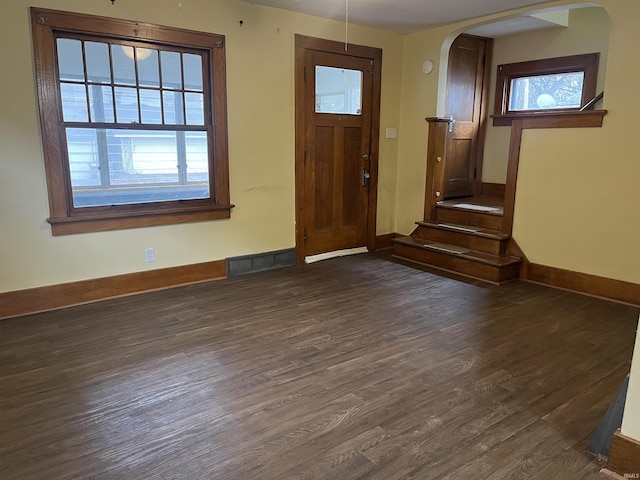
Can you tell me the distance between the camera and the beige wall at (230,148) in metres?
3.41

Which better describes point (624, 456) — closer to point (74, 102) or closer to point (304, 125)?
point (304, 125)

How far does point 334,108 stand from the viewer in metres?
5.14

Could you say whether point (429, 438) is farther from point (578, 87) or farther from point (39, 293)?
point (578, 87)

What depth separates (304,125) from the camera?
4918 millimetres

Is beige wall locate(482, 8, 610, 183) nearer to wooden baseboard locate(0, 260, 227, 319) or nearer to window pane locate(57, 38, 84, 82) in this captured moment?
wooden baseboard locate(0, 260, 227, 319)

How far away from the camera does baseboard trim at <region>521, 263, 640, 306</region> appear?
3.94 m

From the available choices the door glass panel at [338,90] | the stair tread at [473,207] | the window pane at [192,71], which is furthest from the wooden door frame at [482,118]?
the window pane at [192,71]

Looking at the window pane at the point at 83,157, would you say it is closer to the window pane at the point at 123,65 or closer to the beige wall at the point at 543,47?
the window pane at the point at 123,65

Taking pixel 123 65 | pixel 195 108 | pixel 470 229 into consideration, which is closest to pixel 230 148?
pixel 195 108

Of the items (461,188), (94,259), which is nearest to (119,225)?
(94,259)

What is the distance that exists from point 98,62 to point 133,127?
1.81 feet

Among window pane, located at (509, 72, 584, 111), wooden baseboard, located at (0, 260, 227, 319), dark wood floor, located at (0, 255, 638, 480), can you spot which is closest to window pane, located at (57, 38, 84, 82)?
wooden baseboard, located at (0, 260, 227, 319)

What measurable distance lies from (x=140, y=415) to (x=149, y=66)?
2.91m

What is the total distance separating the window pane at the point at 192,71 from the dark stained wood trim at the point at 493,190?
4.08 meters
